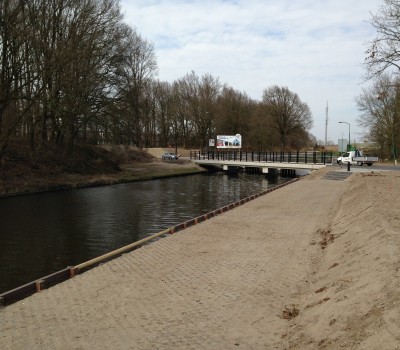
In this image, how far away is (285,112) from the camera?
3312 inches

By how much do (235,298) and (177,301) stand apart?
3.40 feet

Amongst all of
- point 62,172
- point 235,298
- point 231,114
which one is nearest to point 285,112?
point 231,114

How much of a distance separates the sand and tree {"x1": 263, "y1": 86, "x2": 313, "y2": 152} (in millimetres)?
72508

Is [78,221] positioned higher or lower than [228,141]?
lower

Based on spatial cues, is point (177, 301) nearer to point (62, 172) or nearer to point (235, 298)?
point (235, 298)

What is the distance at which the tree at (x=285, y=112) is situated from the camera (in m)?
83.8

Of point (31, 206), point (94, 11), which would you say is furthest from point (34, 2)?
point (31, 206)

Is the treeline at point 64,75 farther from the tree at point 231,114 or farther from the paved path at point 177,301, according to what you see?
the tree at point 231,114

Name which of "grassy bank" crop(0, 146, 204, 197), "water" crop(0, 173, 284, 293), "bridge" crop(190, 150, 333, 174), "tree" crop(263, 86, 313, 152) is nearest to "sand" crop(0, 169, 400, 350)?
"water" crop(0, 173, 284, 293)

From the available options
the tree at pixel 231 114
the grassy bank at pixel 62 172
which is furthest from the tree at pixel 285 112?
the grassy bank at pixel 62 172

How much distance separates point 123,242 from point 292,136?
73964 millimetres

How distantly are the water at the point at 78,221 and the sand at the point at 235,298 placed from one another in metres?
2.94

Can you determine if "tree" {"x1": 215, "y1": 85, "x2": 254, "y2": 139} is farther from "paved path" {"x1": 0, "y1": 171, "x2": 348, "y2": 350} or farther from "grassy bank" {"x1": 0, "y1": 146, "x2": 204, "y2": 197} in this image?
"paved path" {"x1": 0, "y1": 171, "x2": 348, "y2": 350}

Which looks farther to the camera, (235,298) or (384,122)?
(384,122)
